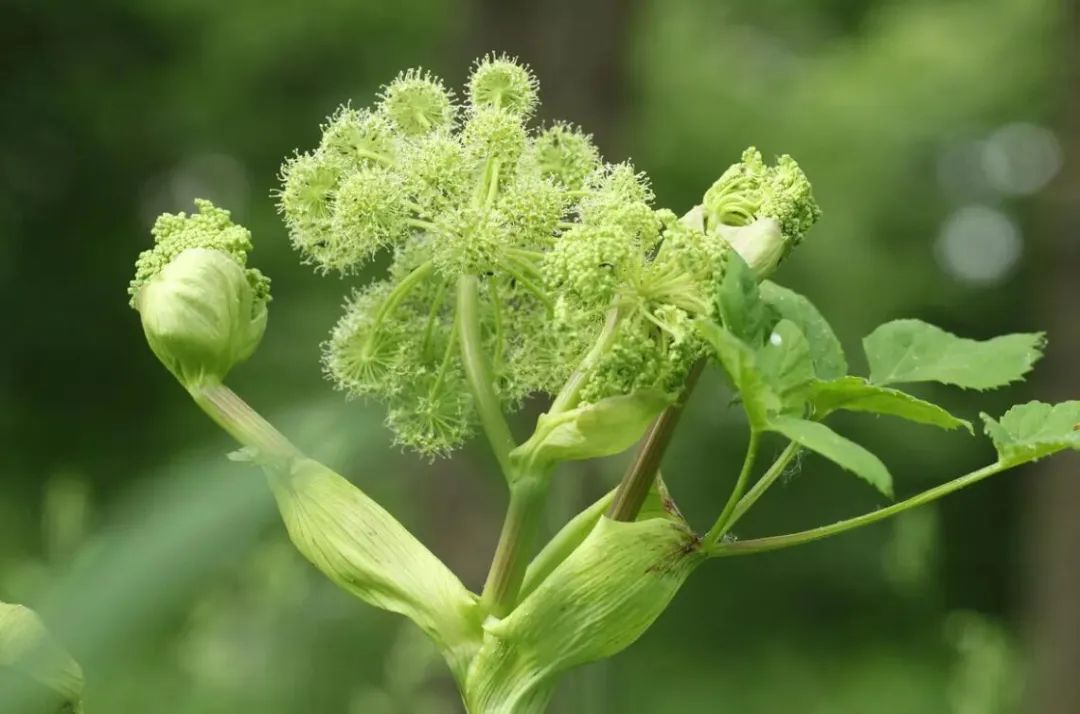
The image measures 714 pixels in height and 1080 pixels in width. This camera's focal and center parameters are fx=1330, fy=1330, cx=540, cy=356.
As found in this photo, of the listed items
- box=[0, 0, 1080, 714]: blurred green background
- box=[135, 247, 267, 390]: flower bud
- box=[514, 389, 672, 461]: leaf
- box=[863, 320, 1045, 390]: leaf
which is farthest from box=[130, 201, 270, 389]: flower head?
box=[0, 0, 1080, 714]: blurred green background

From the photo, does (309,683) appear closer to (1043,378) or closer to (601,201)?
(601,201)

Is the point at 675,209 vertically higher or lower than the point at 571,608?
higher

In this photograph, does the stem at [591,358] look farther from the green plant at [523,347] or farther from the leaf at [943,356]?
the leaf at [943,356]

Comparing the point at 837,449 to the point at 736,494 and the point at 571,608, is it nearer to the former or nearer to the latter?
the point at 736,494

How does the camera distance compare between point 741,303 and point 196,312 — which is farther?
point 196,312

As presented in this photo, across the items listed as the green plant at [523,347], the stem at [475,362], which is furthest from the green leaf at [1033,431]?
the stem at [475,362]

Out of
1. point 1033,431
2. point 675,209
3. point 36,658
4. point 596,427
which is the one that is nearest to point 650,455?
point 596,427
